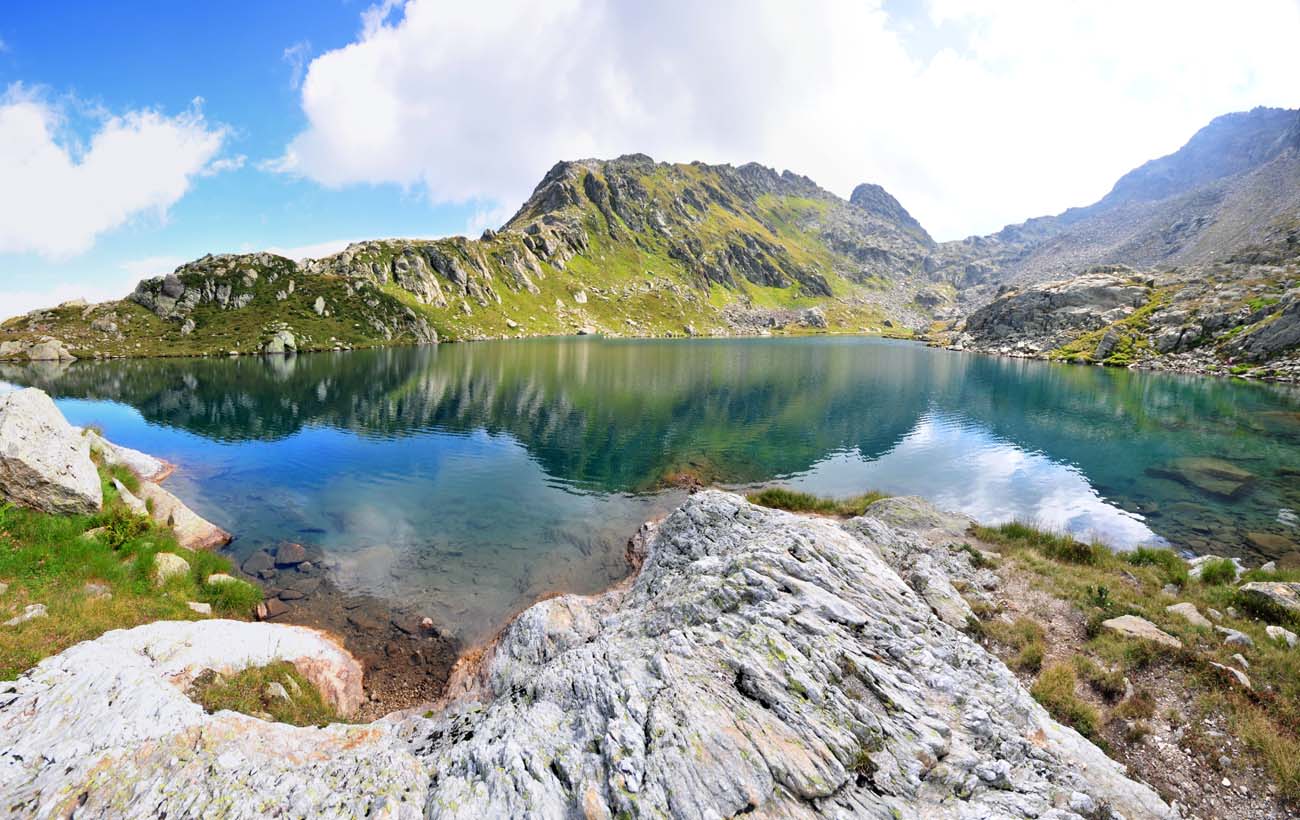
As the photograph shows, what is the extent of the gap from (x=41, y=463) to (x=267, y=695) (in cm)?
1677

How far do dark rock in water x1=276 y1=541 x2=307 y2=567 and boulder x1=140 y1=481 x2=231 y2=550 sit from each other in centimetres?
361

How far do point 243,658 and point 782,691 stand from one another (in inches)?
697

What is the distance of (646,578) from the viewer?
24422mm

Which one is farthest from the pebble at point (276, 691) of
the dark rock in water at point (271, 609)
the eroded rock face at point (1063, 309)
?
the eroded rock face at point (1063, 309)

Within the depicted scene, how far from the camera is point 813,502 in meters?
36.5

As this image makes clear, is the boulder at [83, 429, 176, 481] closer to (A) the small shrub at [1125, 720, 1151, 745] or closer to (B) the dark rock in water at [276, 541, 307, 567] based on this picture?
(B) the dark rock in water at [276, 541, 307, 567]

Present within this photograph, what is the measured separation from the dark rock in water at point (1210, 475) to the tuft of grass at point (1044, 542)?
23374 millimetres

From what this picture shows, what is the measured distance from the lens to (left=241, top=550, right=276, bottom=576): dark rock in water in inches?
1061

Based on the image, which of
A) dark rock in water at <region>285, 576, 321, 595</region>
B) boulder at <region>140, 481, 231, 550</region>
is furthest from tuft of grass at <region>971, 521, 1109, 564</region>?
boulder at <region>140, 481, 231, 550</region>

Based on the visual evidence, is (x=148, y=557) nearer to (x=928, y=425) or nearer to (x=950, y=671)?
(x=950, y=671)

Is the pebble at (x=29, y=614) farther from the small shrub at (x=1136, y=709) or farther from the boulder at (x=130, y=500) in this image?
the small shrub at (x=1136, y=709)

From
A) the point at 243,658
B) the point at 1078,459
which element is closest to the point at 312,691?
the point at 243,658

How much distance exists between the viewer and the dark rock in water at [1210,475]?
39.5 metres

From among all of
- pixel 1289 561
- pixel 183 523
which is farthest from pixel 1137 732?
pixel 183 523
